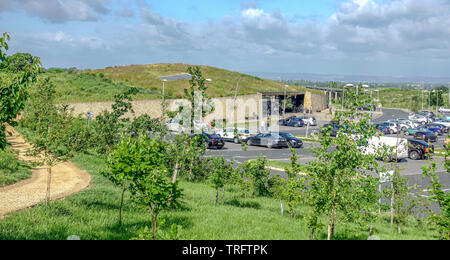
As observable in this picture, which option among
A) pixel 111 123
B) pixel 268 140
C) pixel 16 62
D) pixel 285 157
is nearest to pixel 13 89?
pixel 16 62

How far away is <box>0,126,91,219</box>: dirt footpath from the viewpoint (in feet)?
42.5

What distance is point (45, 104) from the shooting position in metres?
12.6

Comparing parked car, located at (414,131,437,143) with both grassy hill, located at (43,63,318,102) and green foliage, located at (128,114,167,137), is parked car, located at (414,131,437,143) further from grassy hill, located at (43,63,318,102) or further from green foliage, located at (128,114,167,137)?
grassy hill, located at (43,63,318,102)

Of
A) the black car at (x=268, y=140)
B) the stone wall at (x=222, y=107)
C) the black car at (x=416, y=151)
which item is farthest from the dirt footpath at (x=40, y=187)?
the black car at (x=416, y=151)

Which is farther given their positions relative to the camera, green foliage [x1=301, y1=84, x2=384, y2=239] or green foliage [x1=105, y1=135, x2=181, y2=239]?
green foliage [x1=301, y1=84, x2=384, y2=239]

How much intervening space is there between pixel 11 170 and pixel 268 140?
22.8m

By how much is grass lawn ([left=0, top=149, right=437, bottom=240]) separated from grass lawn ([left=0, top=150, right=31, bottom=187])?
387 centimetres

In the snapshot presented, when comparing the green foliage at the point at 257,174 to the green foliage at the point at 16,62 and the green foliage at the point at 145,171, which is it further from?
the green foliage at the point at 16,62

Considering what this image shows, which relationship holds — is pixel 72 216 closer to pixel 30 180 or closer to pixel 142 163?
pixel 142 163

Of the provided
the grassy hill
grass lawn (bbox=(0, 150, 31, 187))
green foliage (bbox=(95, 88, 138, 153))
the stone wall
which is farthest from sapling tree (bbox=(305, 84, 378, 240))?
the grassy hill

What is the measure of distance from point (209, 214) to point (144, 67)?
84371 millimetres

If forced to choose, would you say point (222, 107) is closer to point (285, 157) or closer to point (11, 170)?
point (285, 157)

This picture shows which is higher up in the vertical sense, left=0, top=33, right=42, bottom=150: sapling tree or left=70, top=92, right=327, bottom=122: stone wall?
left=0, top=33, right=42, bottom=150: sapling tree
